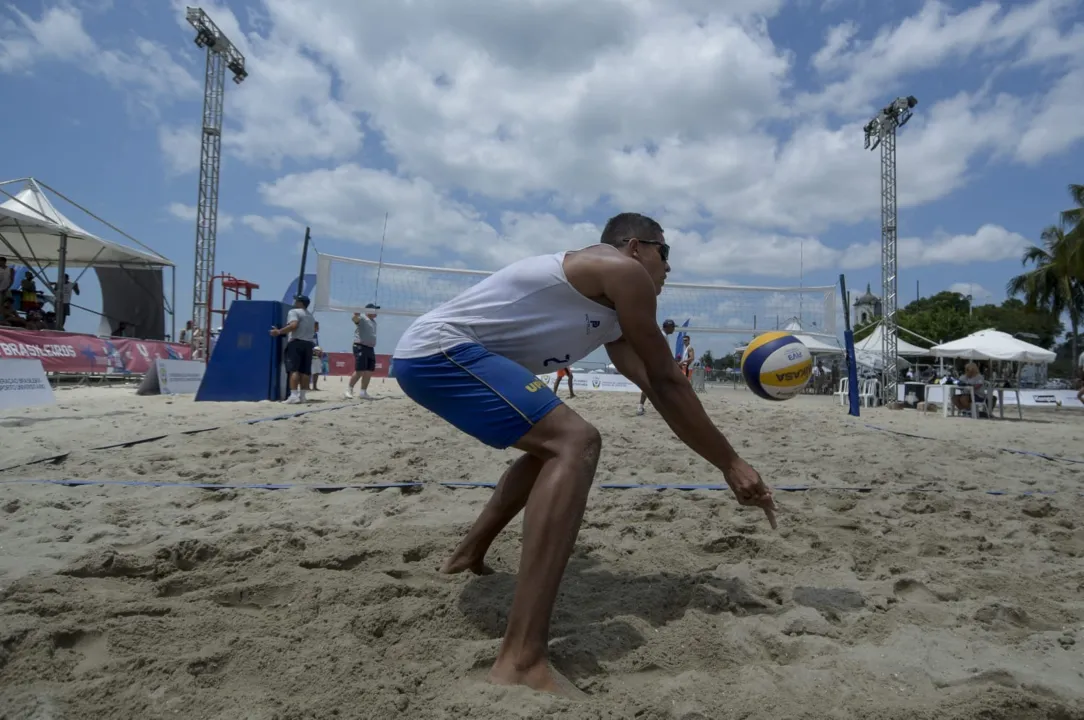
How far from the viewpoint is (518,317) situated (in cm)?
208

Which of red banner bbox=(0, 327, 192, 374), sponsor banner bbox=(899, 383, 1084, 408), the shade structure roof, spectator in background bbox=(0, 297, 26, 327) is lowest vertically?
sponsor banner bbox=(899, 383, 1084, 408)

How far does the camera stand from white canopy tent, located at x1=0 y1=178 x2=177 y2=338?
565 inches

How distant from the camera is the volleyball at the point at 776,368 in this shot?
3.91m

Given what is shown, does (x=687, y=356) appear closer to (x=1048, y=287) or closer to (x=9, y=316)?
(x=9, y=316)

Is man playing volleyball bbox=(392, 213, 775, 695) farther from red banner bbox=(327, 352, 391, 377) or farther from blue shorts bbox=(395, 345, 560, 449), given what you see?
red banner bbox=(327, 352, 391, 377)

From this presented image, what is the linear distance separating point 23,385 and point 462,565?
789 cm

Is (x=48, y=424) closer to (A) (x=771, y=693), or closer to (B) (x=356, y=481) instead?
(B) (x=356, y=481)

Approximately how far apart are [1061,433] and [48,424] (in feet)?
37.8

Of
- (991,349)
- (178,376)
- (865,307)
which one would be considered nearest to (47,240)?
(178,376)

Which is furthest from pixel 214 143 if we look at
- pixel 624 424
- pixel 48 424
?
pixel 624 424

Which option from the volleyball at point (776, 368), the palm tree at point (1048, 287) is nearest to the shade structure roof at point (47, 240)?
the volleyball at point (776, 368)

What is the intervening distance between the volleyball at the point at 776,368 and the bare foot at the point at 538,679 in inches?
104

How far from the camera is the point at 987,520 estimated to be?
3357 millimetres

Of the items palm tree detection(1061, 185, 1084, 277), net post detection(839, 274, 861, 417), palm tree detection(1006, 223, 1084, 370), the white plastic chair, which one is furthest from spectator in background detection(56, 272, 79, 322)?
palm tree detection(1006, 223, 1084, 370)
